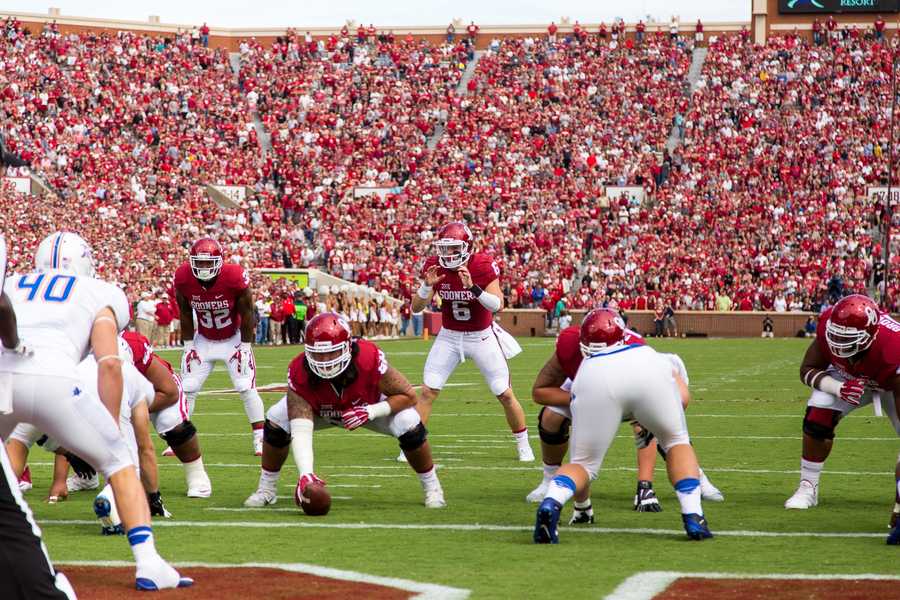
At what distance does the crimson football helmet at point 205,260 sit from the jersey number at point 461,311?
6.64ft

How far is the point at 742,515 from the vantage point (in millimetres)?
7801

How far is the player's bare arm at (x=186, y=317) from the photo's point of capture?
452 inches

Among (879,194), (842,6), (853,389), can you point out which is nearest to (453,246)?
(853,389)

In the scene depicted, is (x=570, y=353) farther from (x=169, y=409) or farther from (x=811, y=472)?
(x=169, y=409)

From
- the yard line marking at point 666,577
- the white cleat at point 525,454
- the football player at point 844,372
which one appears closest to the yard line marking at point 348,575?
the yard line marking at point 666,577

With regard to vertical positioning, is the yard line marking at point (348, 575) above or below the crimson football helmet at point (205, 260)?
below

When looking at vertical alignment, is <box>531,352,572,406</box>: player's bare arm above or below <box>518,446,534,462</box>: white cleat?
above

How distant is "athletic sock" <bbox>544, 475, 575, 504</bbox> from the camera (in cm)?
670

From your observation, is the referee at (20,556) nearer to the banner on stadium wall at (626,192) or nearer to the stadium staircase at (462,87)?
the banner on stadium wall at (626,192)

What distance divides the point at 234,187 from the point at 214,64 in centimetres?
784

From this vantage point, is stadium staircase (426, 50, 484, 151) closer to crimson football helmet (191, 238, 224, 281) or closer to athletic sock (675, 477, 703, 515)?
crimson football helmet (191, 238, 224, 281)

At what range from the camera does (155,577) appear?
554 centimetres

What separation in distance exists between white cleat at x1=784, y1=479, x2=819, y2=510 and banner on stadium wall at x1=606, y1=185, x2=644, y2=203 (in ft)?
104

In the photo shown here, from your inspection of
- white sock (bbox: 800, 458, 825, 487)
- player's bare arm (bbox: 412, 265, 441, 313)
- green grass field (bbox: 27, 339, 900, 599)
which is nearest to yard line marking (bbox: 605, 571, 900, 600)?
green grass field (bbox: 27, 339, 900, 599)
